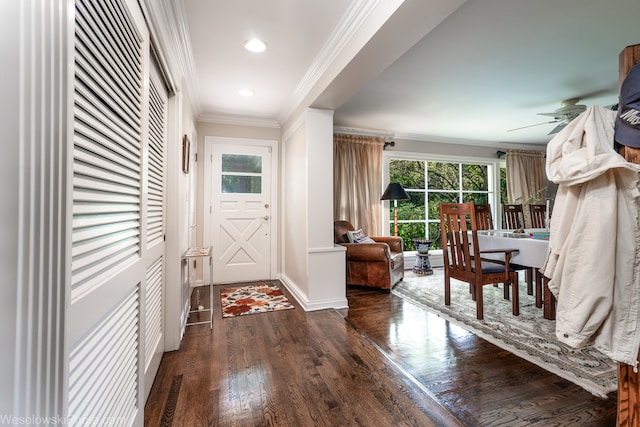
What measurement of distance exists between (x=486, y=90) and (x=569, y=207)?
2708 millimetres

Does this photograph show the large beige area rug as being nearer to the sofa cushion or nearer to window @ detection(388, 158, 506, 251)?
the sofa cushion

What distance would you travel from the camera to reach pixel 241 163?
13.5 ft

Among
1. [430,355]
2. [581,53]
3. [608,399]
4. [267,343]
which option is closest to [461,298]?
[430,355]

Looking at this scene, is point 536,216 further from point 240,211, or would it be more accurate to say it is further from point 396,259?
point 240,211

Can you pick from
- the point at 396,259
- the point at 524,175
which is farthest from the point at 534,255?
the point at 524,175

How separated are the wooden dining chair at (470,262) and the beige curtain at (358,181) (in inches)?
68.1

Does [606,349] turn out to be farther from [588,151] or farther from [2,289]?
[2,289]

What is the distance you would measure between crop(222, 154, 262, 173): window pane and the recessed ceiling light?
6.27 feet

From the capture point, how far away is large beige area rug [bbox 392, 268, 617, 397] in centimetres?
183

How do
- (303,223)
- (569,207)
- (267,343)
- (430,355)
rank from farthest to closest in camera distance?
(303,223) < (267,343) < (430,355) < (569,207)

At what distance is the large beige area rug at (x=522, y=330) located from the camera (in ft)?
6.01

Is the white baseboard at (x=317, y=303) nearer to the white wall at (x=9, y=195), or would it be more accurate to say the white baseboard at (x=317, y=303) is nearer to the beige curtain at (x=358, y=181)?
the beige curtain at (x=358, y=181)

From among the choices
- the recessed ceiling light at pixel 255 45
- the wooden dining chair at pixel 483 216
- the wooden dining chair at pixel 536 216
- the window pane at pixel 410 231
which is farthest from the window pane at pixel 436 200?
the recessed ceiling light at pixel 255 45

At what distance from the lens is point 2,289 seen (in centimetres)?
48
